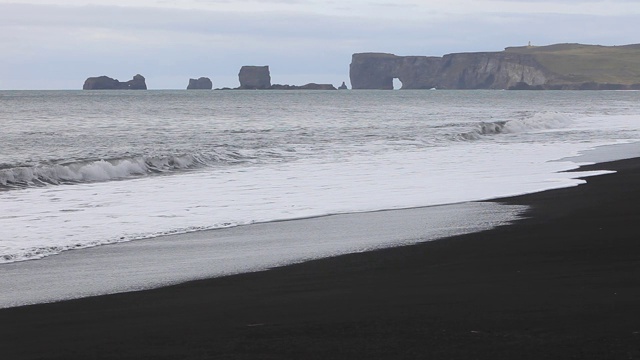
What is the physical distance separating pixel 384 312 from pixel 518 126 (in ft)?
113

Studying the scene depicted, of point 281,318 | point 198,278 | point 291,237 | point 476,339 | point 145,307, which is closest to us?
point 476,339

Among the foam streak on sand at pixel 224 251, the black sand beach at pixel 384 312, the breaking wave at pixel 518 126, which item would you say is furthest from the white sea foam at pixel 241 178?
the black sand beach at pixel 384 312

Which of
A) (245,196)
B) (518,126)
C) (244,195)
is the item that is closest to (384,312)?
(245,196)

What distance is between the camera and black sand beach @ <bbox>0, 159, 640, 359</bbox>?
506 cm

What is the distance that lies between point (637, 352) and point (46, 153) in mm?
22647

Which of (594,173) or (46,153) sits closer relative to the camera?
(594,173)

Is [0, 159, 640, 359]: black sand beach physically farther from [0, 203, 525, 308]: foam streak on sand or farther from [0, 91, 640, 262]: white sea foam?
[0, 91, 640, 262]: white sea foam

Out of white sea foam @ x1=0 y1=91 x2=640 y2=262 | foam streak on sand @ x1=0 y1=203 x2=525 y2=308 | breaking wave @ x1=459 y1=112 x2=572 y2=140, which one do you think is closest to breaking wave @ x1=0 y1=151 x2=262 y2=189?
white sea foam @ x1=0 y1=91 x2=640 y2=262

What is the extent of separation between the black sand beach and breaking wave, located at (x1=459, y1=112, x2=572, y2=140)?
25135 mm

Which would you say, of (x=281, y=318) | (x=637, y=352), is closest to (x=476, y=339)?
(x=637, y=352)

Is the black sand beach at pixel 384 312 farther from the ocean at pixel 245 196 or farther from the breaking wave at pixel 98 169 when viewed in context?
the breaking wave at pixel 98 169

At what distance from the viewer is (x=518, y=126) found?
3941 centimetres

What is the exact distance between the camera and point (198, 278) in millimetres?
7406

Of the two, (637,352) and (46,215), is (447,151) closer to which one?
(46,215)
